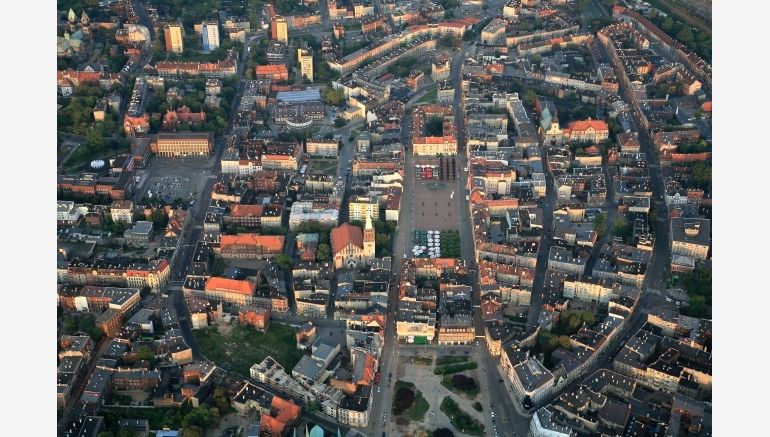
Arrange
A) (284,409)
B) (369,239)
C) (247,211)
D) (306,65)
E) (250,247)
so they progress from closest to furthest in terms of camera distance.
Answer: (284,409)
(369,239)
(250,247)
(247,211)
(306,65)

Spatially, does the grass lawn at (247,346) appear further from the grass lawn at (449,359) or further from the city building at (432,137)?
the city building at (432,137)

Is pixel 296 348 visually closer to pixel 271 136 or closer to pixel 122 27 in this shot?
pixel 271 136

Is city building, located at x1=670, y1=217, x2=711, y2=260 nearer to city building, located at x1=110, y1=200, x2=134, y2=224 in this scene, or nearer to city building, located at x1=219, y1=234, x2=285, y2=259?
city building, located at x1=219, y1=234, x2=285, y2=259

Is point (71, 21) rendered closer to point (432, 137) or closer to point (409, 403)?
point (432, 137)

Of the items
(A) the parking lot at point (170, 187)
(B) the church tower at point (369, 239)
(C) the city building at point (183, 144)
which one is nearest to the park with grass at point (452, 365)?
(B) the church tower at point (369, 239)

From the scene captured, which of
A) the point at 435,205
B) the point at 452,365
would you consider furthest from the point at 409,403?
the point at 435,205

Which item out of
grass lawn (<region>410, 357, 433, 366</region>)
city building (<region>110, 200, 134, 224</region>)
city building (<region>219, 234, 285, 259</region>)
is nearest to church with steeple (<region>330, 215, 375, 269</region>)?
city building (<region>219, 234, 285, 259</region>)

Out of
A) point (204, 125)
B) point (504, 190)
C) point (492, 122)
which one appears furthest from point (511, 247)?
point (204, 125)
